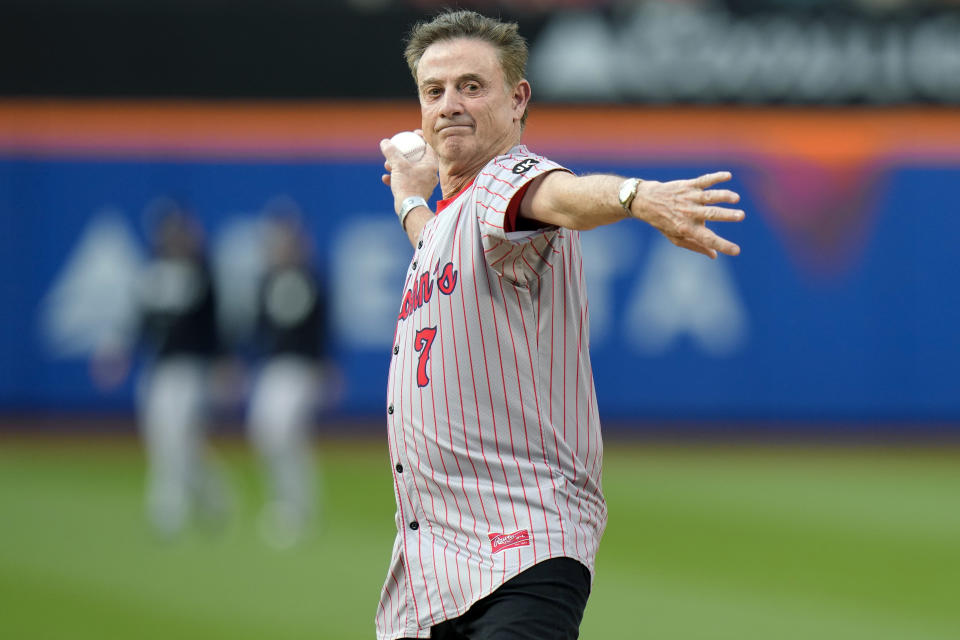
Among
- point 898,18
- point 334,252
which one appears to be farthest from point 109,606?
point 898,18

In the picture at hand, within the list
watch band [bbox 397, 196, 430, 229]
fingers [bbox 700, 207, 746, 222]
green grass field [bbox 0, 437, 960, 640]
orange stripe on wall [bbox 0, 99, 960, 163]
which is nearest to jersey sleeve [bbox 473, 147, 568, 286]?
fingers [bbox 700, 207, 746, 222]

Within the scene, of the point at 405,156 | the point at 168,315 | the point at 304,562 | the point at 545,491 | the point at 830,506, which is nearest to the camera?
the point at 545,491

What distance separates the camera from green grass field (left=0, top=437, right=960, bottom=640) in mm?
7840

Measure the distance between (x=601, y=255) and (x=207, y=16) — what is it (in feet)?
19.8

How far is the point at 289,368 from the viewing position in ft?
34.2

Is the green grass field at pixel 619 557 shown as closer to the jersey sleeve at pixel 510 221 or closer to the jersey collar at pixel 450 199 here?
the jersey collar at pixel 450 199

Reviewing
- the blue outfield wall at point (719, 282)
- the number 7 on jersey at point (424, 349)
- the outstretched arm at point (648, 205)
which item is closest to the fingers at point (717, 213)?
the outstretched arm at point (648, 205)

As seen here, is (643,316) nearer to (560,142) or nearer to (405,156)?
(560,142)

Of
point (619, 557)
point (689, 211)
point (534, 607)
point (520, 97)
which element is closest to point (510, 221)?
point (689, 211)

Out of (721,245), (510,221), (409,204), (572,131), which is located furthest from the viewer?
(572,131)

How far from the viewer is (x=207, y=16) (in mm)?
16641

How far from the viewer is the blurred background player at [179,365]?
1058cm

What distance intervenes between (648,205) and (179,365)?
831cm

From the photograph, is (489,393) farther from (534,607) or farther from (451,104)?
(451,104)
